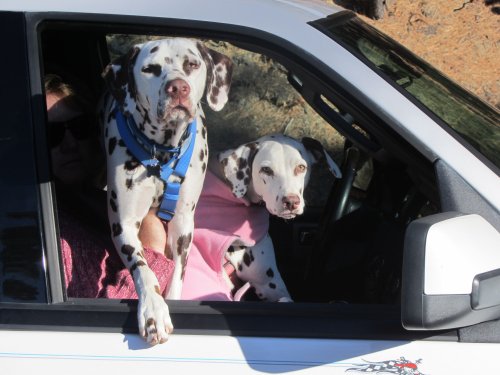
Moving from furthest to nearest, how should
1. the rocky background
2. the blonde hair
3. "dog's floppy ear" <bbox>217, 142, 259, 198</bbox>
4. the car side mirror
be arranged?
1. the rocky background
2. "dog's floppy ear" <bbox>217, 142, 259, 198</bbox>
3. the blonde hair
4. the car side mirror

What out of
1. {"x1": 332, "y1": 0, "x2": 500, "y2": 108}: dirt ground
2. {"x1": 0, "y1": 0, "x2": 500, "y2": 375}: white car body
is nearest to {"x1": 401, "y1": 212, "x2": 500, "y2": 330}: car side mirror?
{"x1": 0, "y1": 0, "x2": 500, "y2": 375}: white car body

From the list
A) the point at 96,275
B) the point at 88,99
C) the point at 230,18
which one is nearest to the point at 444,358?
the point at 230,18

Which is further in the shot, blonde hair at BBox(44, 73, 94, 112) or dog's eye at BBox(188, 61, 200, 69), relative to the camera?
blonde hair at BBox(44, 73, 94, 112)

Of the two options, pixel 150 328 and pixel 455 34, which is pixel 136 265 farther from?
pixel 455 34

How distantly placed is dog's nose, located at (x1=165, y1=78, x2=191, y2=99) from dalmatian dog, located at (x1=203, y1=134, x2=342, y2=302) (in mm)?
427

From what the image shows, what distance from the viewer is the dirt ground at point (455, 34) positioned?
724cm

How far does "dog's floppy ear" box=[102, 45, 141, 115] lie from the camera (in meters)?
2.71

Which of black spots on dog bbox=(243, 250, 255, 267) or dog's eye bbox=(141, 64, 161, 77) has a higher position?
dog's eye bbox=(141, 64, 161, 77)

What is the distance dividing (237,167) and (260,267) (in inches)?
15.1

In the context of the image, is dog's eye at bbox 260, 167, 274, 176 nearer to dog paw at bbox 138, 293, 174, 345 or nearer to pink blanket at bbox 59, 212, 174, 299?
pink blanket at bbox 59, 212, 174, 299

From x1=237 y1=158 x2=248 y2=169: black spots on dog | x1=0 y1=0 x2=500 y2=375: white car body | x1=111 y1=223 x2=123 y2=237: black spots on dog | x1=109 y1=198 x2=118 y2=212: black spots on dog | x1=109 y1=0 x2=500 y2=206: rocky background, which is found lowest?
x1=0 y1=0 x2=500 y2=375: white car body

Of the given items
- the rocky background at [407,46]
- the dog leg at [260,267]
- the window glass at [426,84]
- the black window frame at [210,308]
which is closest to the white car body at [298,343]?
the black window frame at [210,308]

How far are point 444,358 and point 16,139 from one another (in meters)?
1.13

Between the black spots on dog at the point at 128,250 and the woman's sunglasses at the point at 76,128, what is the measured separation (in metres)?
0.41
